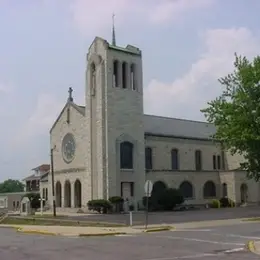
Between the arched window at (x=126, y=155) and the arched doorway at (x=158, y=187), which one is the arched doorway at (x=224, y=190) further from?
the arched window at (x=126, y=155)

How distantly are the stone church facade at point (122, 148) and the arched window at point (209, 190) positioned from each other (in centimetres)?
13

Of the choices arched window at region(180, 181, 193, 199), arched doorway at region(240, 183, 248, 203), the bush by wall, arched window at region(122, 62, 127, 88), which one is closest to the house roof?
arched window at region(180, 181, 193, 199)

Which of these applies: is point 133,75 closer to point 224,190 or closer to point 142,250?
point 224,190

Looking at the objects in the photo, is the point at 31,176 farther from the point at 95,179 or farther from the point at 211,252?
the point at 211,252

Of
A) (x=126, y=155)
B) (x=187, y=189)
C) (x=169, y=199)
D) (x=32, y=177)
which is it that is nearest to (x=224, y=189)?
(x=187, y=189)

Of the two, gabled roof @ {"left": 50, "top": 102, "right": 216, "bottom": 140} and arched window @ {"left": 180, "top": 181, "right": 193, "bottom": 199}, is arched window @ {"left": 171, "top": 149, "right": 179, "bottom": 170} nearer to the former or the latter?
gabled roof @ {"left": 50, "top": 102, "right": 216, "bottom": 140}

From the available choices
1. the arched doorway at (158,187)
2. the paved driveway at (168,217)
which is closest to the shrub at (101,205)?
the paved driveway at (168,217)

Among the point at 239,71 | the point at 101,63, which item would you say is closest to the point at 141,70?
the point at 101,63

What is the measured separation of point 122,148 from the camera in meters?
58.4

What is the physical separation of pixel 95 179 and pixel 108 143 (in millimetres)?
4384

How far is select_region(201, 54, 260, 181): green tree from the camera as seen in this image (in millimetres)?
39062

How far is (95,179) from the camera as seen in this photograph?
191ft

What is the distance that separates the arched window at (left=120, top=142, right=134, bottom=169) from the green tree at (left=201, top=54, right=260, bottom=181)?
18.4 metres

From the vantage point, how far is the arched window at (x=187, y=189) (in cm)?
6556
